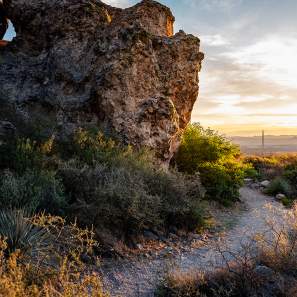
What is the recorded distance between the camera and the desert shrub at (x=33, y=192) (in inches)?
306

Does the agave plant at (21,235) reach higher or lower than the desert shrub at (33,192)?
lower

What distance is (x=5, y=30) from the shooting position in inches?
750

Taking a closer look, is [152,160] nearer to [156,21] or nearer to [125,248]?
[125,248]

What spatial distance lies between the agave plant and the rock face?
16.0 feet

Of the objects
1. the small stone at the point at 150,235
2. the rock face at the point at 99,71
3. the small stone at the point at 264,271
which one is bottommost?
the small stone at the point at 150,235

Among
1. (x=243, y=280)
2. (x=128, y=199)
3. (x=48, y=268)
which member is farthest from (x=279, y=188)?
(x=48, y=268)

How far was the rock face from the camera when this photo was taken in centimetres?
1287

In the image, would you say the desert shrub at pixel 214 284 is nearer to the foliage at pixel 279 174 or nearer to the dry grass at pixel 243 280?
the dry grass at pixel 243 280

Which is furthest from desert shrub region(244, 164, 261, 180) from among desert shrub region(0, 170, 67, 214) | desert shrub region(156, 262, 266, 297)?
desert shrub region(156, 262, 266, 297)

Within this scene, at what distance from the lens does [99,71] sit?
43.0ft

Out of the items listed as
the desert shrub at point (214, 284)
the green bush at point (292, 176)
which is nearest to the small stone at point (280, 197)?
the green bush at point (292, 176)

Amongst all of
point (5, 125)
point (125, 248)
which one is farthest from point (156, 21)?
point (125, 248)

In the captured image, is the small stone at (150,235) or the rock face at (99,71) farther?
the rock face at (99,71)

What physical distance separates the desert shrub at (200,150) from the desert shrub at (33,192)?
7.97 metres
